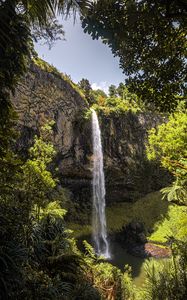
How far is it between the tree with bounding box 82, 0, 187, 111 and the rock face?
12176mm

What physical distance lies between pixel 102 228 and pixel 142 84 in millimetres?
25313

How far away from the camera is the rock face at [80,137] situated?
21267mm

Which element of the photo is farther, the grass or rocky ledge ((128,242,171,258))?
the grass

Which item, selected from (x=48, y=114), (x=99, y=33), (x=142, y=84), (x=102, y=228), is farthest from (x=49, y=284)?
(x=102, y=228)

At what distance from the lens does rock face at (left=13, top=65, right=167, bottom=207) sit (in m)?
21.3

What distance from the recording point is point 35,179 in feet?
35.8

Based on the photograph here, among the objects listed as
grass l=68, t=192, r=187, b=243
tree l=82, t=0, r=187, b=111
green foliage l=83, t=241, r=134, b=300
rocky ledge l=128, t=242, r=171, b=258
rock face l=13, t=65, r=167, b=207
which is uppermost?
rock face l=13, t=65, r=167, b=207

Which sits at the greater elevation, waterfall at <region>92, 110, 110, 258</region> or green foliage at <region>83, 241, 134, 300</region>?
waterfall at <region>92, 110, 110, 258</region>

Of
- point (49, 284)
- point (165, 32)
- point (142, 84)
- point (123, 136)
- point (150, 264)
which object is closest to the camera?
point (165, 32)

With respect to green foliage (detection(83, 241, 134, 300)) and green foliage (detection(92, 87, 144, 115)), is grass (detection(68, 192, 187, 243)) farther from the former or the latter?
green foliage (detection(83, 241, 134, 300))

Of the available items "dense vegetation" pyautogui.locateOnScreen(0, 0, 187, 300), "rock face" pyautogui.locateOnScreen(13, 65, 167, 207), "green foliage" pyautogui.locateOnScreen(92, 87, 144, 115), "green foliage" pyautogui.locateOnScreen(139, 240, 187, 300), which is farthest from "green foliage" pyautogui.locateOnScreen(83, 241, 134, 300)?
"green foliage" pyautogui.locateOnScreen(92, 87, 144, 115)

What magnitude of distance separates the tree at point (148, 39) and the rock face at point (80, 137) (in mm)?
12176

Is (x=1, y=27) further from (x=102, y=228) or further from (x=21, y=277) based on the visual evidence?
(x=102, y=228)

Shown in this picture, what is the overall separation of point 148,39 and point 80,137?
2208cm
